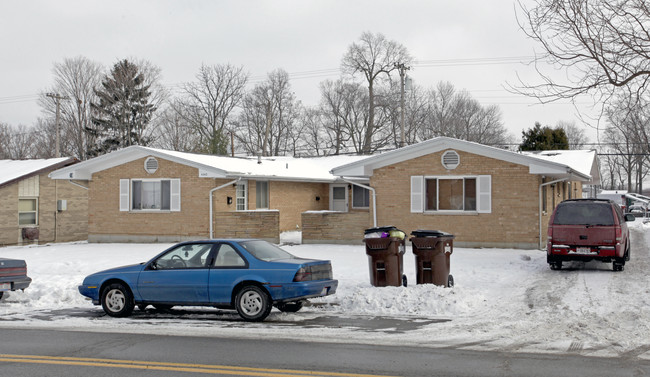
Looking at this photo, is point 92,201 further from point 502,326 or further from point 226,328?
point 502,326

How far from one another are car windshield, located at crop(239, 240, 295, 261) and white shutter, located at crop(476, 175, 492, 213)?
1144cm

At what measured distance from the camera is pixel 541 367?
767 cm

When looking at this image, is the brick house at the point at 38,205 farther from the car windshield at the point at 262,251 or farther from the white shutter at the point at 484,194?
the car windshield at the point at 262,251

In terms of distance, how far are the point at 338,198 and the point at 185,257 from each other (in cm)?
2114

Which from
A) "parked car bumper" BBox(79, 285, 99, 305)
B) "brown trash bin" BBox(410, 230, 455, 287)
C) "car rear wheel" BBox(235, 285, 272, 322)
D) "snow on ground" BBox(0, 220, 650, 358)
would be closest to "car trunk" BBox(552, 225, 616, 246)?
"snow on ground" BBox(0, 220, 650, 358)

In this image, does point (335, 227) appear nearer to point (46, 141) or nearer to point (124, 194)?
point (124, 194)

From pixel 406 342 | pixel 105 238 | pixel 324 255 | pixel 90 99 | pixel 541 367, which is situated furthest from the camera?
pixel 90 99

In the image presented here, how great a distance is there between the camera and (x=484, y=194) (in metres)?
21.9

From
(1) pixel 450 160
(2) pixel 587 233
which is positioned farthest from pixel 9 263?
(1) pixel 450 160

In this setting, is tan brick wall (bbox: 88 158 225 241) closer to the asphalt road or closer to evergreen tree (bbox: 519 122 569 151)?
the asphalt road

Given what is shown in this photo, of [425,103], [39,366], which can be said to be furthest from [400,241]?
[425,103]

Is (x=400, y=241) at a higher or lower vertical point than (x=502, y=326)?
higher

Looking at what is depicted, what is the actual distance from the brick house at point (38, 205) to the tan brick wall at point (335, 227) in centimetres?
1049

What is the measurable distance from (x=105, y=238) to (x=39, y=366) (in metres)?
20.2
